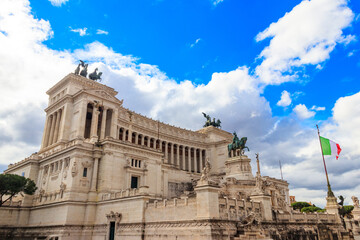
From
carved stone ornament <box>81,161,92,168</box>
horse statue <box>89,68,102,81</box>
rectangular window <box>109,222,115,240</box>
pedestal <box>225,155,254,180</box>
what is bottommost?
rectangular window <box>109,222,115,240</box>

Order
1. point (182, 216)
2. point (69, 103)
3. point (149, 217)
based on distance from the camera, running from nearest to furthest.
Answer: point (182, 216) → point (149, 217) → point (69, 103)

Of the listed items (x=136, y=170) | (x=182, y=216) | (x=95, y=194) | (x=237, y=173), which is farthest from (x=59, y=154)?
(x=237, y=173)

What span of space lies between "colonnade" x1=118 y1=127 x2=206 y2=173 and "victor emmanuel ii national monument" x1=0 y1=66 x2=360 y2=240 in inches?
396

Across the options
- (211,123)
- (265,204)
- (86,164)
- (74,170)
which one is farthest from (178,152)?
(265,204)

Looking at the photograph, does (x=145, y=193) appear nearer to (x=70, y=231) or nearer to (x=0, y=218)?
(x=70, y=231)

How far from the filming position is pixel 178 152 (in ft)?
302

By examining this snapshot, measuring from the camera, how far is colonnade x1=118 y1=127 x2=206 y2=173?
275 ft

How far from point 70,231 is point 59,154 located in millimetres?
13700

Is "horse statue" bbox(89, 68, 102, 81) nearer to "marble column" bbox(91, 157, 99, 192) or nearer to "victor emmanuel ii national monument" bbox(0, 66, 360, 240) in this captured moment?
"victor emmanuel ii national monument" bbox(0, 66, 360, 240)

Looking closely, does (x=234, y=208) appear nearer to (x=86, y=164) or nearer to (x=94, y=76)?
(x=86, y=164)

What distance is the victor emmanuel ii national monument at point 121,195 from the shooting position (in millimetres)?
30844

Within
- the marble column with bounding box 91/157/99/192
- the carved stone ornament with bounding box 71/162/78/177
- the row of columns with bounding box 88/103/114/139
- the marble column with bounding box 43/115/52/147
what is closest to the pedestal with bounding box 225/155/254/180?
the row of columns with bounding box 88/103/114/139

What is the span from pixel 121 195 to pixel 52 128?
3690 cm

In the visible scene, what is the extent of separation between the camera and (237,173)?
6600 cm
